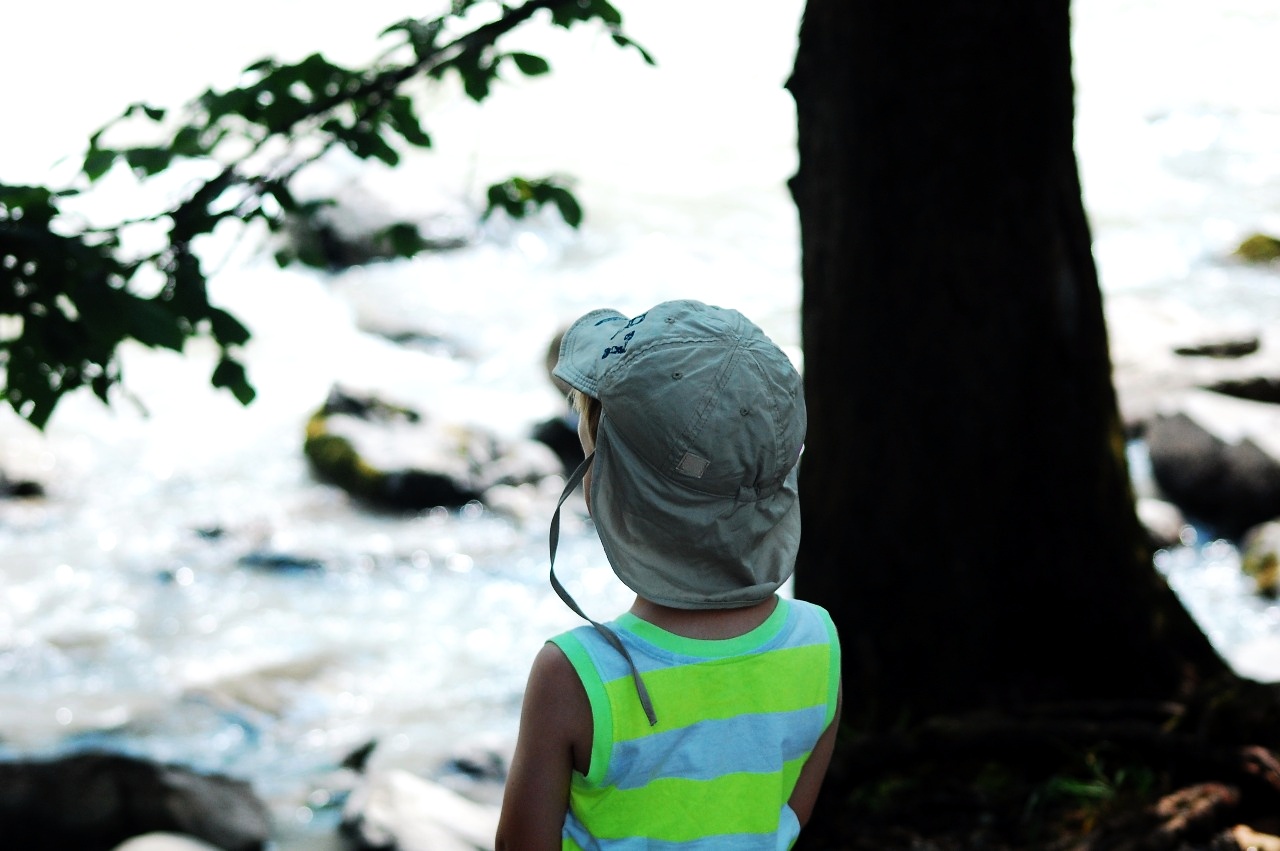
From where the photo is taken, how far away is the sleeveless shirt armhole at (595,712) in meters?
1.83

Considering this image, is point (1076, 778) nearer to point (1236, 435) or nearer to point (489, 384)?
point (1236, 435)

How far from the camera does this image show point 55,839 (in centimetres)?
446

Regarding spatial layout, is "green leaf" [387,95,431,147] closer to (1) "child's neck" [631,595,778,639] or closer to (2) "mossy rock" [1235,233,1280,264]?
(1) "child's neck" [631,595,778,639]

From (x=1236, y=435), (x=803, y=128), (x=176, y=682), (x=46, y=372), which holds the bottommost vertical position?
(x=176, y=682)

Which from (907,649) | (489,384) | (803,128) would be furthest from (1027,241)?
(489,384)

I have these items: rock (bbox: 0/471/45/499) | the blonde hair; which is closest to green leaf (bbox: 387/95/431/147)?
the blonde hair

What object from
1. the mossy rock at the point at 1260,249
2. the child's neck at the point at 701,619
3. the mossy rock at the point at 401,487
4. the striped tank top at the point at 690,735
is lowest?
the mossy rock at the point at 401,487

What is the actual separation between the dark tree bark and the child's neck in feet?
6.74

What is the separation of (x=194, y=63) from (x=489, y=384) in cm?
933

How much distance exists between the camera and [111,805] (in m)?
4.61

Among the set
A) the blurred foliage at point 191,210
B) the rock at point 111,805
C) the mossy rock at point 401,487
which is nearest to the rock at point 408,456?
the mossy rock at point 401,487

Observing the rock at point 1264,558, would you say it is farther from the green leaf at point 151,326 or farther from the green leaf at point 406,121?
the green leaf at point 151,326

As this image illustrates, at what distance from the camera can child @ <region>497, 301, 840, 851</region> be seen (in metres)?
1.83

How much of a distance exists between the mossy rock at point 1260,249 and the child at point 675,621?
40.7ft
